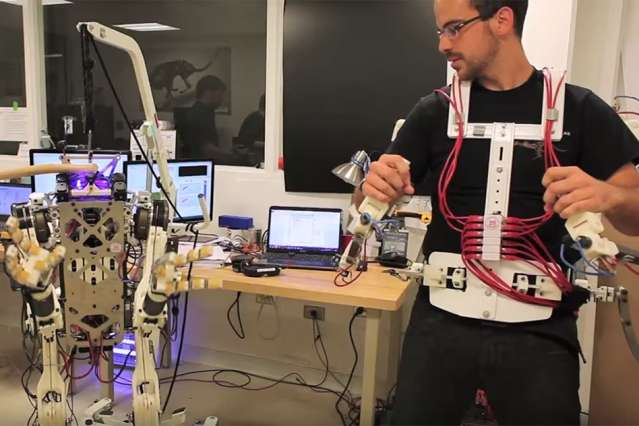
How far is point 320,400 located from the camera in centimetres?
312

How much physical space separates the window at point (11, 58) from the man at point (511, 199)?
3.78 meters

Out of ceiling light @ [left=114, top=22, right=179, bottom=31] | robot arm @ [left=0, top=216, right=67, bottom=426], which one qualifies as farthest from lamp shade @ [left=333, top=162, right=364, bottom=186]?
ceiling light @ [left=114, top=22, right=179, bottom=31]

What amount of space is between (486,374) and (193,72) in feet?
10.0

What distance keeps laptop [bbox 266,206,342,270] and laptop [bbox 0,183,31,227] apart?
1.61 meters

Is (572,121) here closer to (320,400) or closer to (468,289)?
(468,289)

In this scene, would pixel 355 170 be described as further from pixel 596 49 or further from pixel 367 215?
pixel 596 49

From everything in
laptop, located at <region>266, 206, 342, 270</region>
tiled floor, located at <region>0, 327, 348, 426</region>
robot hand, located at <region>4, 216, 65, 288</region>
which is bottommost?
tiled floor, located at <region>0, 327, 348, 426</region>

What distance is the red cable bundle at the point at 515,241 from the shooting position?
4.37ft

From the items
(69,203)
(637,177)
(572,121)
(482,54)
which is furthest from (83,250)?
(637,177)

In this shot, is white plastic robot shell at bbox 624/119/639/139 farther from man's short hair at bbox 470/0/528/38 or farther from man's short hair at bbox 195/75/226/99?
man's short hair at bbox 195/75/226/99

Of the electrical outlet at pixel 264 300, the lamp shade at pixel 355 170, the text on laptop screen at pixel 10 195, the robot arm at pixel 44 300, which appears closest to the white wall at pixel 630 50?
the lamp shade at pixel 355 170

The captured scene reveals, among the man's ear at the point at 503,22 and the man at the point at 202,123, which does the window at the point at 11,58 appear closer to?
the man at the point at 202,123

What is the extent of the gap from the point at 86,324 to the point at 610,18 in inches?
110

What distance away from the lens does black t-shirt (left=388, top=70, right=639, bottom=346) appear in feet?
4.38
